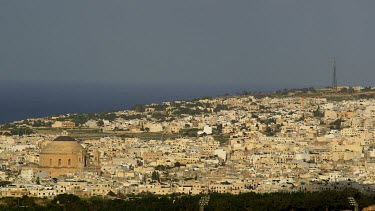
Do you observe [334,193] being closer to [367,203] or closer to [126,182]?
[367,203]

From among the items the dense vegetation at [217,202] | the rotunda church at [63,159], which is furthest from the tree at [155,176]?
the dense vegetation at [217,202]

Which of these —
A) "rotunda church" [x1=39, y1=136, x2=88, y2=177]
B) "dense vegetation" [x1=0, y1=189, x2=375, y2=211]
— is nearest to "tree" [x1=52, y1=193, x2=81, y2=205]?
"dense vegetation" [x1=0, y1=189, x2=375, y2=211]

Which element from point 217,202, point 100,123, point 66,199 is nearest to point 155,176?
point 66,199

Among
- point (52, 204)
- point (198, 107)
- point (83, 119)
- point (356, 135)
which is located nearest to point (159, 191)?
point (52, 204)

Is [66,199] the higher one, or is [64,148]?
[64,148]

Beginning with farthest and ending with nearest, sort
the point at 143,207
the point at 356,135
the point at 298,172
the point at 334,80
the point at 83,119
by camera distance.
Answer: the point at 334,80 < the point at 83,119 < the point at 356,135 < the point at 298,172 < the point at 143,207

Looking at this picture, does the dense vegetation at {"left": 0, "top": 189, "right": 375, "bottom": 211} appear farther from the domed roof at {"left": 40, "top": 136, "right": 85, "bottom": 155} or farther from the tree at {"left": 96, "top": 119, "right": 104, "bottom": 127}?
the tree at {"left": 96, "top": 119, "right": 104, "bottom": 127}

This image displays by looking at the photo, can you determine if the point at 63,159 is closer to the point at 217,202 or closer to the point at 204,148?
the point at 204,148
